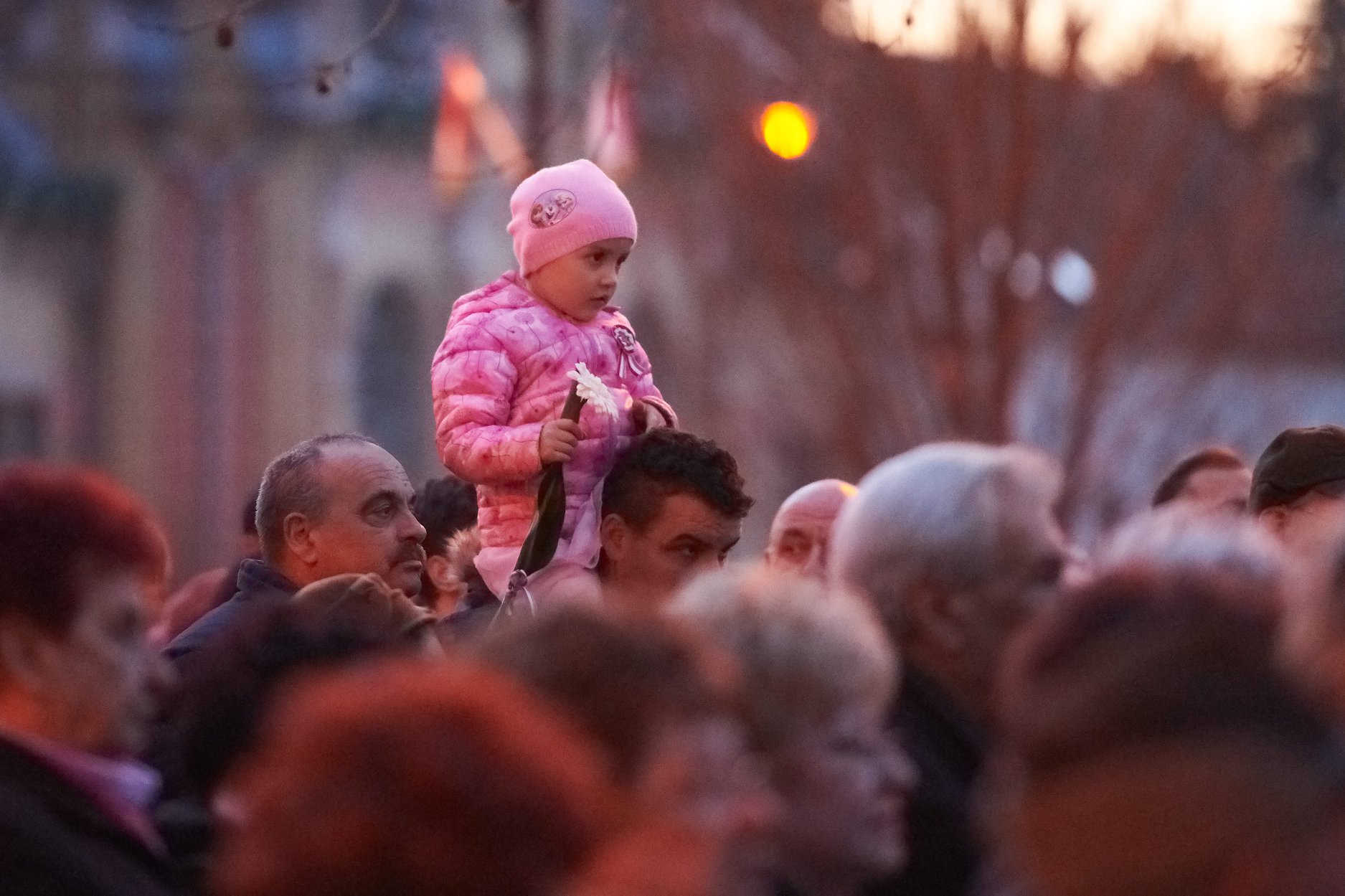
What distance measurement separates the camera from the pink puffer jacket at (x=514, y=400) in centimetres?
595

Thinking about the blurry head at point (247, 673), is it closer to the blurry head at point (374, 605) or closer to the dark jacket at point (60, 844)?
the dark jacket at point (60, 844)

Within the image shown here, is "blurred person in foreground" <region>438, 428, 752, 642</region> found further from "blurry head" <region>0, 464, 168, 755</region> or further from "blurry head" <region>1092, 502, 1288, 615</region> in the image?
"blurry head" <region>0, 464, 168, 755</region>

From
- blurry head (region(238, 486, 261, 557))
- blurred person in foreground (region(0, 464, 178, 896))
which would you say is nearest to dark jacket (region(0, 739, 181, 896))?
blurred person in foreground (region(0, 464, 178, 896))

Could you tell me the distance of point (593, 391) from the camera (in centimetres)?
591

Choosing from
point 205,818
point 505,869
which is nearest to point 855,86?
point 205,818

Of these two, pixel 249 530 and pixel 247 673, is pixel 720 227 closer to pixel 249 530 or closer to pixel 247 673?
pixel 249 530

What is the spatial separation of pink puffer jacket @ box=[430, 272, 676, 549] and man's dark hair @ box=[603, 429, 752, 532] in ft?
0.14

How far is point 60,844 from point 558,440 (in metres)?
2.09

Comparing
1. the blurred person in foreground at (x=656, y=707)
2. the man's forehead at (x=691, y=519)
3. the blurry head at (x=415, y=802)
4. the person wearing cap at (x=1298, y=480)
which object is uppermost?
the person wearing cap at (x=1298, y=480)

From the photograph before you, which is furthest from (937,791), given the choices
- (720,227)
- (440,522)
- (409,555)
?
(720,227)

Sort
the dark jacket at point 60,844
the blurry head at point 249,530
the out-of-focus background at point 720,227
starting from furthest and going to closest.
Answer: the out-of-focus background at point 720,227 → the blurry head at point 249,530 → the dark jacket at point 60,844

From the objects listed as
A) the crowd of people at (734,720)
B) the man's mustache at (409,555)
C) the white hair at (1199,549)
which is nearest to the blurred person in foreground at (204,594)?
the man's mustache at (409,555)

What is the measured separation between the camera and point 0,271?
3875cm

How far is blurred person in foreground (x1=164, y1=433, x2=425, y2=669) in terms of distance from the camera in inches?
252
